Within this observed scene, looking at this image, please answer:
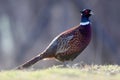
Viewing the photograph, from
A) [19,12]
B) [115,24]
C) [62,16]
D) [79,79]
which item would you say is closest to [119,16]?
[115,24]

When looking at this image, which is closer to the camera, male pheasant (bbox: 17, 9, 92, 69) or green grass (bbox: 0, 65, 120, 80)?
green grass (bbox: 0, 65, 120, 80)

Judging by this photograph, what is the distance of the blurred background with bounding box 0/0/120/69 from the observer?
24.1m

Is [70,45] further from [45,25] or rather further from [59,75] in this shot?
[45,25]

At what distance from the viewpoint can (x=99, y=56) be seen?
22.3 metres

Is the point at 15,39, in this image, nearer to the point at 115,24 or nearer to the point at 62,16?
the point at 62,16

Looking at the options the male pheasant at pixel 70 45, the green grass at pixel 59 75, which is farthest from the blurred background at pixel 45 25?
the green grass at pixel 59 75

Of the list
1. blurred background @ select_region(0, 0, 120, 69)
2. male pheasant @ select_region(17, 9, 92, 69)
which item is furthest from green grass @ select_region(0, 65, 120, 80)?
blurred background @ select_region(0, 0, 120, 69)

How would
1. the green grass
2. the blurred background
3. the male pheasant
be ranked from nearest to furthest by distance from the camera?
1. the green grass
2. the male pheasant
3. the blurred background

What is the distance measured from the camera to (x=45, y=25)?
2608cm

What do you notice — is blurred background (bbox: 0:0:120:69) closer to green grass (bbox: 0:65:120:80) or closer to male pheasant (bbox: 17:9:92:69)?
male pheasant (bbox: 17:9:92:69)

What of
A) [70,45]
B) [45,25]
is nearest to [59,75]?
[70,45]

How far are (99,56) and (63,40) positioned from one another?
32.1 feet

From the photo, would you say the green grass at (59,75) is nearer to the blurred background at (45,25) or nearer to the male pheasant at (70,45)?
the male pheasant at (70,45)

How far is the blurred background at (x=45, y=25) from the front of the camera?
24.1m
